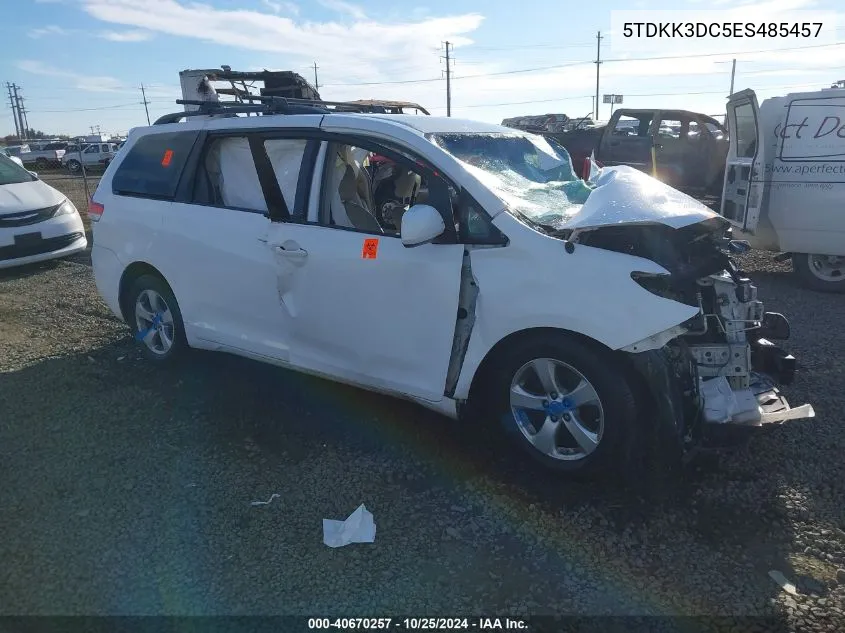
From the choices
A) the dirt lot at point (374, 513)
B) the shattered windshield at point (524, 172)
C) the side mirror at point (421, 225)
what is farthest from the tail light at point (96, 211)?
the side mirror at point (421, 225)

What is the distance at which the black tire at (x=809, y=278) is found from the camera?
7180 millimetres

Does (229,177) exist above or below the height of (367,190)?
Result: above

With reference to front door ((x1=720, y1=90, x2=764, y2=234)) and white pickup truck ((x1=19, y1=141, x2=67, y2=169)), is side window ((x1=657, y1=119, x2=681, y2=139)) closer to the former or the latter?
front door ((x1=720, y1=90, x2=764, y2=234))

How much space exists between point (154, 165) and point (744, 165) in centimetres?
615

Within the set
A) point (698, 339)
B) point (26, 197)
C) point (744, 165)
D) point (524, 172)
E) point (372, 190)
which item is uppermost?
point (524, 172)

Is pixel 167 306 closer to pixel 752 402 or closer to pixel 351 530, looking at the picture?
pixel 351 530

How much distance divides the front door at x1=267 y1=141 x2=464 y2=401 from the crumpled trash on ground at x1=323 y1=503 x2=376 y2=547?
727mm

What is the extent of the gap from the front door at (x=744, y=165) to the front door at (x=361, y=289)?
4.82 meters

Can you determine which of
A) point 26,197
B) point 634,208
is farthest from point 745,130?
point 26,197

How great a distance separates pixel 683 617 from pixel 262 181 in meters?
3.29

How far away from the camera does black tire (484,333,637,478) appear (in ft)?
10.0

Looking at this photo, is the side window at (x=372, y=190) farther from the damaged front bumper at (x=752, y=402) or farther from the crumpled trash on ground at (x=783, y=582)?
the crumpled trash on ground at (x=783, y=582)

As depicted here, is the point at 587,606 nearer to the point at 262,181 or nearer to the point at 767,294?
the point at 262,181

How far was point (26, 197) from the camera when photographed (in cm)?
841
